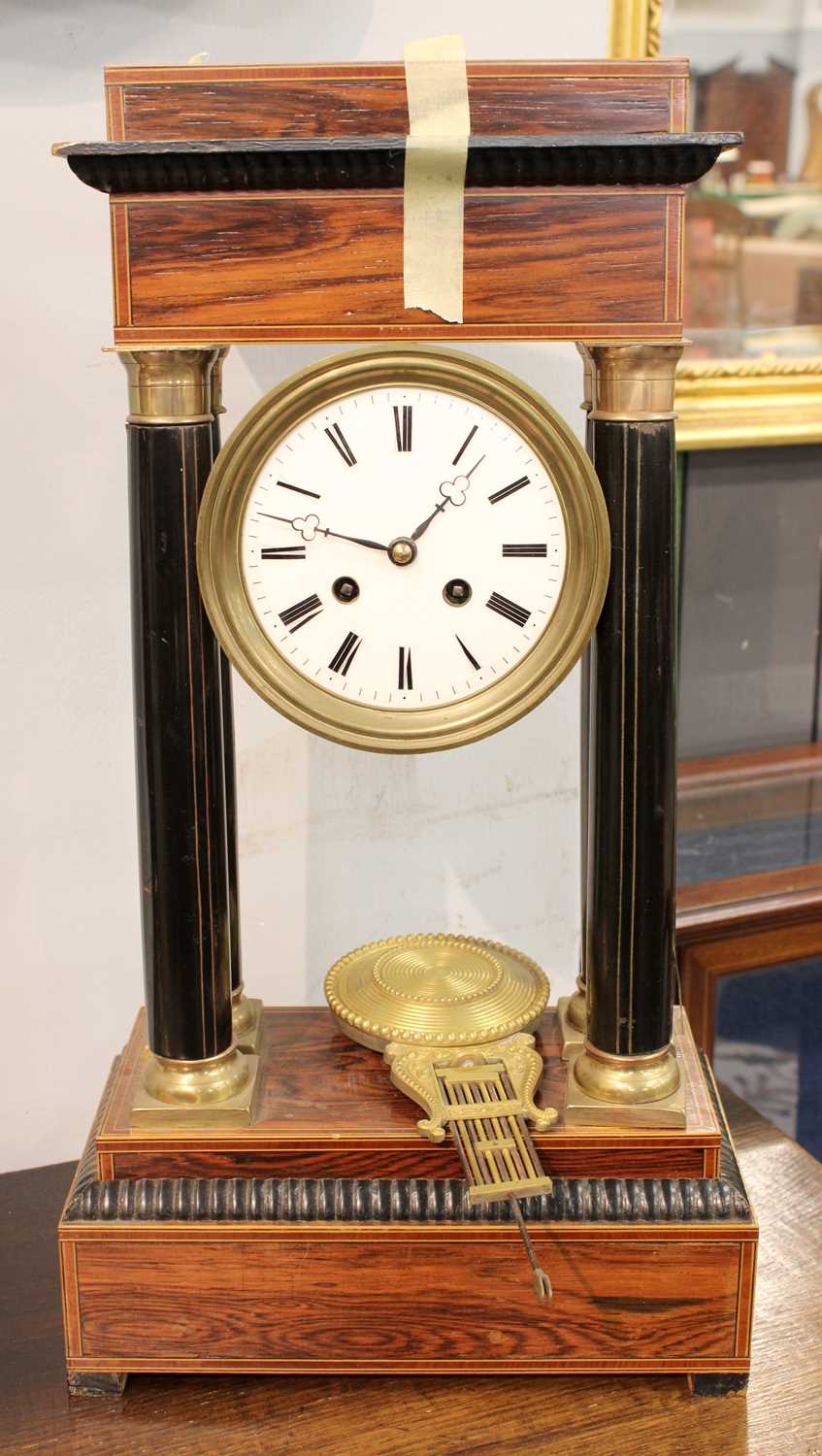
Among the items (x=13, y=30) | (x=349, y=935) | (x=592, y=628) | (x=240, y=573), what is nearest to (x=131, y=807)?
(x=349, y=935)

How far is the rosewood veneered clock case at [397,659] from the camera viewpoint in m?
1.03

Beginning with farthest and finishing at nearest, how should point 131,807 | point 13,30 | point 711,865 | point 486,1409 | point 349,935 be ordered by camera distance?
point 711,865 < point 349,935 < point 131,807 < point 13,30 < point 486,1409

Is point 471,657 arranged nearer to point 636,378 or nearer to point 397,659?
point 397,659

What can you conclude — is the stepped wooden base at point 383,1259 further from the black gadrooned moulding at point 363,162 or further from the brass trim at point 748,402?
the brass trim at point 748,402

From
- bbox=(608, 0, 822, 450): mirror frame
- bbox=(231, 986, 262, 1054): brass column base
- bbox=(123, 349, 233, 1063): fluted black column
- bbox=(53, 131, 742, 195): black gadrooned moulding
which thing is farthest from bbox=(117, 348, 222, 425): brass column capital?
bbox=(608, 0, 822, 450): mirror frame

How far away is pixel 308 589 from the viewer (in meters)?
1.11

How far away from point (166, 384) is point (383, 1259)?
2.13 ft

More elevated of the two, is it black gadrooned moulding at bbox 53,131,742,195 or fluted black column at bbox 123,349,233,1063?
black gadrooned moulding at bbox 53,131,742,195

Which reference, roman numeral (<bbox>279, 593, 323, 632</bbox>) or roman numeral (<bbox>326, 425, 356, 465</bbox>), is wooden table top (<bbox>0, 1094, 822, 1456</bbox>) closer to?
roman numeral (<bbox>279, 593, 323, 632</bbox>)

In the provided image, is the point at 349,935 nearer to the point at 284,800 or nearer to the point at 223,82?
the point at 284,800

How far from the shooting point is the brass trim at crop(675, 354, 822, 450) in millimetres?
1860

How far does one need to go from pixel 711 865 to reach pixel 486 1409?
0.81m

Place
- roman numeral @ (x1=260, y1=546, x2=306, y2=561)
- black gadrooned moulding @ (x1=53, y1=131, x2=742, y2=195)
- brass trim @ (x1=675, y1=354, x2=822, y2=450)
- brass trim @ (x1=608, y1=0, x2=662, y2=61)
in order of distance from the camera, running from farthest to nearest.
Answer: brass trim @ (x1=675, y1=354, x2=822, y2=450)
brass trim @ (x1=608, y1=0, x2=662, y2=61)
roman numeral @ (x1=260, y1=546, x2=306, y2=561)
black gadrooned moulding @ (x1=53, y1=131, x2=742, y2=195)

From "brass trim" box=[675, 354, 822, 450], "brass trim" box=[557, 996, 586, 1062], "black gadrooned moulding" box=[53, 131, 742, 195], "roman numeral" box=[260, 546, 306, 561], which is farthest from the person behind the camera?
"brass trim" box=[675, 354, 822, 450]
